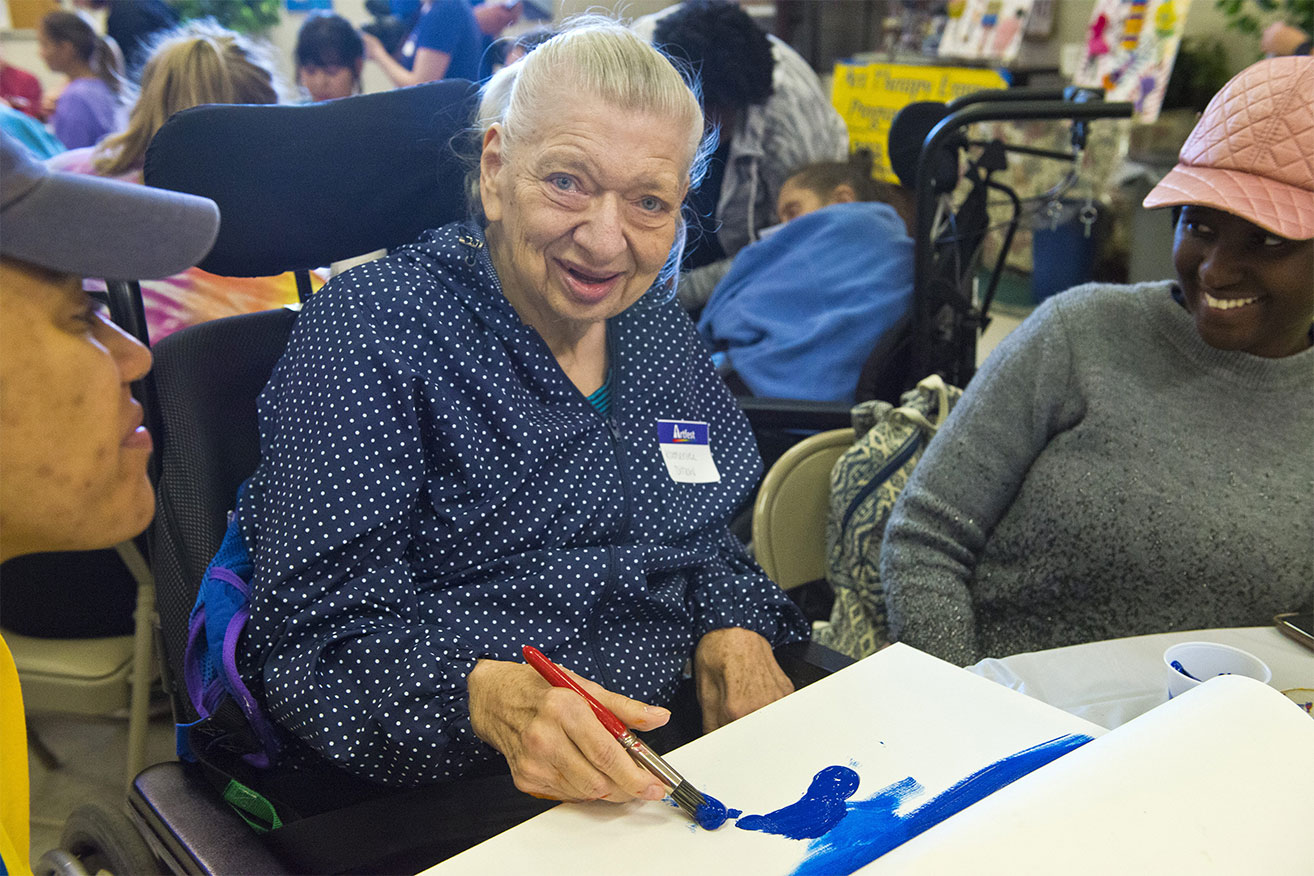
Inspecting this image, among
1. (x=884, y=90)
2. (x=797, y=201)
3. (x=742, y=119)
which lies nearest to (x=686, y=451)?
(x=797, y=201)

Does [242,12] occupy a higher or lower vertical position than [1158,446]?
higher

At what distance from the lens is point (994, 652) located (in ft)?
4.63

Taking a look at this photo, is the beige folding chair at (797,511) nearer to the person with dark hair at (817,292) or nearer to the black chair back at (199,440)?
the person with dark hair at (817,292)

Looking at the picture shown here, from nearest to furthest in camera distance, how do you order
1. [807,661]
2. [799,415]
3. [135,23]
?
1. [807,661]
2. [799,415]
3. [135,23]

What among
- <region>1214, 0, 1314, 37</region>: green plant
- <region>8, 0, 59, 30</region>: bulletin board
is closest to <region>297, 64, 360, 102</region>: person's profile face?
<region>8, 0, 59, 30</region>: bulletin board

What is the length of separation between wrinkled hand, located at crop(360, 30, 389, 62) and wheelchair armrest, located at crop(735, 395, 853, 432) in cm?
309

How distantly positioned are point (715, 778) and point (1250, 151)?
0.93 meters

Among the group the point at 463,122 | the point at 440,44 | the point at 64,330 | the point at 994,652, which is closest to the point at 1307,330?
the point at 994,652

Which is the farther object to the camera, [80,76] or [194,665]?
[80,76]

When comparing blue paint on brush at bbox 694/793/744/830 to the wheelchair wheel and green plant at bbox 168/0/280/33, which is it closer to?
the wheelchair wheel

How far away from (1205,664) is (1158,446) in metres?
0.44

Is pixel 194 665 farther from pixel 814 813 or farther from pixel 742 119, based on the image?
pixel 742 119

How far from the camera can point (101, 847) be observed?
90cm

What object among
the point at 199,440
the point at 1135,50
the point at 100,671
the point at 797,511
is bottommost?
the point at 100,671
